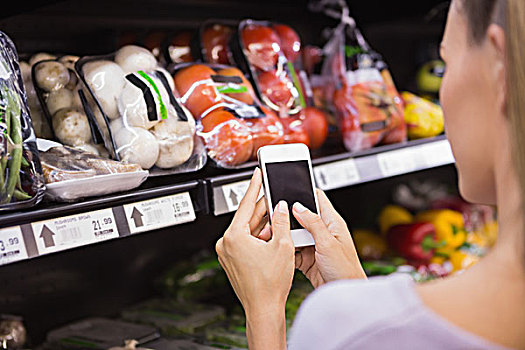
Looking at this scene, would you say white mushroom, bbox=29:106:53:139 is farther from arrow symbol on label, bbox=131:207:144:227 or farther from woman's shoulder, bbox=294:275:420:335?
woman's shoulder, bbox=294:275:420:335

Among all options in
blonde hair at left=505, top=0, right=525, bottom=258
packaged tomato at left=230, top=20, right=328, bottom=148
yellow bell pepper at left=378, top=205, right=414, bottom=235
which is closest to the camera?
blonde hair at left=505, top=0, right=525, bottom=258

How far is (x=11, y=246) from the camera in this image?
941 millimetres

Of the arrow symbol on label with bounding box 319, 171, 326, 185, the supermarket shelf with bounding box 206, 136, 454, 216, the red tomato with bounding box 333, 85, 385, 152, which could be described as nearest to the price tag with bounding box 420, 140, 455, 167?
the supermarket shelf with bounding box 206, 136, 454, 216

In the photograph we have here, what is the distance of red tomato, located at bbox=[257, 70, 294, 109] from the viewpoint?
1594 millimetres

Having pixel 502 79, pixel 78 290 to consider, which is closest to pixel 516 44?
pixel 502 79

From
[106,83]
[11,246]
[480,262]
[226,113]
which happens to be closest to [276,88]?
[226,113]

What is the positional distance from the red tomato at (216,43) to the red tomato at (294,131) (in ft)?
0.77

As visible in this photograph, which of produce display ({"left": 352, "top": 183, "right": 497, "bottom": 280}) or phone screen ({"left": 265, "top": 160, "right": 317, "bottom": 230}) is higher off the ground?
phone screen ({"left": 265, "top": 160, "right": 317, "bottom": 230})

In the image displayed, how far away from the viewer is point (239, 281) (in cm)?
102

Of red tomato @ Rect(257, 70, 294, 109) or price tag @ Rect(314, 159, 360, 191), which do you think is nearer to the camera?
price tag @ Rect(314, 159, 360, 191)

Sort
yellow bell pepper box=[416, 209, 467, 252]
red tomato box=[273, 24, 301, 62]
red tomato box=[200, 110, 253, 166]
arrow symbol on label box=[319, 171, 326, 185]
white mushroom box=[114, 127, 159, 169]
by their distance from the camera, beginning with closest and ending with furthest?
white mushroom box=[114, 127, 159, 169] < red tomato box=[200, 110, 253, 166] < arrow symbol on label box=[319, 171, 326, 185] < red tomato box=[273, 24, 301, 62] < yellow bell pepper box=[416, 209, 467, 252]

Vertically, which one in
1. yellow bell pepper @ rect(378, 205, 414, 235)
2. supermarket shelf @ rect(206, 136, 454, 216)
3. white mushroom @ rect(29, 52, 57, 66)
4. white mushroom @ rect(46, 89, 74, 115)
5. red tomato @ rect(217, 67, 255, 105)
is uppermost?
white mushroom @ rect(29, 52, 57, 66)

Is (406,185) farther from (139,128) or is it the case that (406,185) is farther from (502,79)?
(502,79)

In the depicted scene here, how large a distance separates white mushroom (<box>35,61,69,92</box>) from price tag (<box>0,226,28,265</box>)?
1.39 feet
